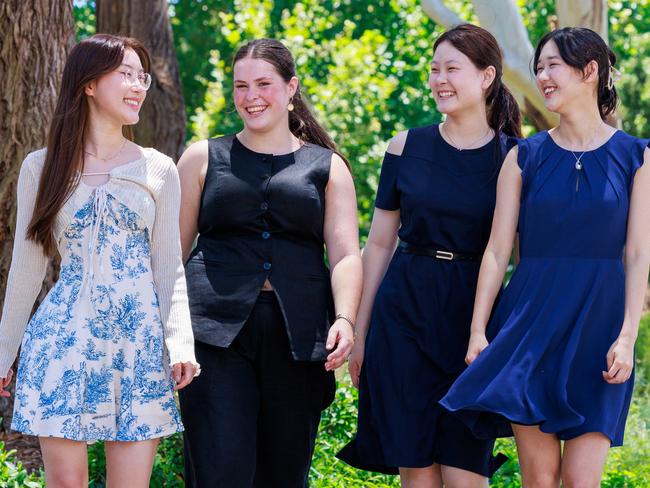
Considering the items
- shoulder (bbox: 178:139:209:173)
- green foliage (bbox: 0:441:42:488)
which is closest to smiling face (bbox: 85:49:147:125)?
shoulder (bbox: 178:139:209:173)

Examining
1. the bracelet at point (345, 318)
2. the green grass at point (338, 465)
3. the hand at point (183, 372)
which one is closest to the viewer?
the hand at point (183, 372)

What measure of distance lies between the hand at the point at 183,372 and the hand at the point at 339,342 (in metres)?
0.65

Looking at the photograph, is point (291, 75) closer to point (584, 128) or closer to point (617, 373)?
point (584, 128)

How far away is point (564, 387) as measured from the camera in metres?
4.26

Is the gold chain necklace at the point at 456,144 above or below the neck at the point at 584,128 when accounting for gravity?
below

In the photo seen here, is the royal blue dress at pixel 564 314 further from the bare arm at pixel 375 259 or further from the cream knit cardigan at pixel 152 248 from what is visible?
the cream knit cardigan at pixel 152 248

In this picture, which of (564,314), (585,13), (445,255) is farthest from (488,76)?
(585,13)

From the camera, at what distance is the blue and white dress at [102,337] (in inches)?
162

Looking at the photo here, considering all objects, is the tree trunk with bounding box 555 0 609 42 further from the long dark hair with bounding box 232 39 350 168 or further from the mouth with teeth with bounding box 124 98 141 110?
the mouth with teeth with bounding box 124 98 141 110

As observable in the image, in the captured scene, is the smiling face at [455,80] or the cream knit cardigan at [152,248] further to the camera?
the smiling face at [455,80]

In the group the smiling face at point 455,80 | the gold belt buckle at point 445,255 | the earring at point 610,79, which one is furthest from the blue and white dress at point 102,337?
the earring at point 610,79

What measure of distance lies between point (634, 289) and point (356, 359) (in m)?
1.29

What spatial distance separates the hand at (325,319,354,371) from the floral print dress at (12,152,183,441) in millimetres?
699

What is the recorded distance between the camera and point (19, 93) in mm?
6250
